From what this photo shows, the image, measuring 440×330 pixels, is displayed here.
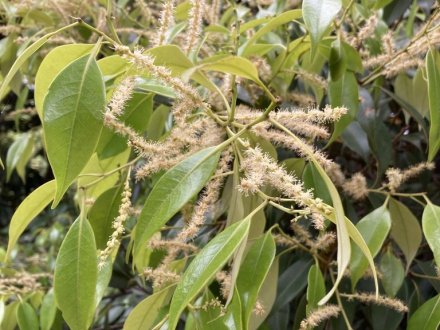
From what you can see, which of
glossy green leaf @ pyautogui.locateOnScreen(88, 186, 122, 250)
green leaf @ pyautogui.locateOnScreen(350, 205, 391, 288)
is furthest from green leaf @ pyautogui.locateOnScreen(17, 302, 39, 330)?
green leaf @ pyautogui.locateOnScreen(350, 205, 391, 288)

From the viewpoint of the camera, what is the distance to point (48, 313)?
2.71 ft

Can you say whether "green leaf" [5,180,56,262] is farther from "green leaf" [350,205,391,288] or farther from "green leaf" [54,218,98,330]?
"green leaf" [350,205,391,288]

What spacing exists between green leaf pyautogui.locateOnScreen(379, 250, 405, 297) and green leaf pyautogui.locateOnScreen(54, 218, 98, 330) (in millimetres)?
388

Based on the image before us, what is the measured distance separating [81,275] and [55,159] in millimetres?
103

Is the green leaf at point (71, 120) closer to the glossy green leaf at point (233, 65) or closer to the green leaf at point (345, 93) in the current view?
the glossy green leaf at point (233, 65)

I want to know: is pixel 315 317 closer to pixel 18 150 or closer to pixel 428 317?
pixel 428 317

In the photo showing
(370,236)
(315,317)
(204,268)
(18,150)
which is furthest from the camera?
(18,150)

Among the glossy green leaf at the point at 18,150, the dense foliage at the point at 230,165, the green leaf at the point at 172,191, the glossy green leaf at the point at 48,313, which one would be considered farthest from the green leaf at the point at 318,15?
the glossy green leaf at the point at 18,150

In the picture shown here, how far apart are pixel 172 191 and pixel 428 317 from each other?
324 millimetres

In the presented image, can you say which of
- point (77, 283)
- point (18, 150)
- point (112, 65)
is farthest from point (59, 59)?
point (18, 150)

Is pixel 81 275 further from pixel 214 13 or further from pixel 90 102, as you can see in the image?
pixel 214 13

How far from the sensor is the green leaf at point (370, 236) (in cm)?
66

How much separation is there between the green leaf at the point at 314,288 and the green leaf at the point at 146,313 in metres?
0.14

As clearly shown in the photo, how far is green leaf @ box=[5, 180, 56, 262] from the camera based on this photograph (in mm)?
578
